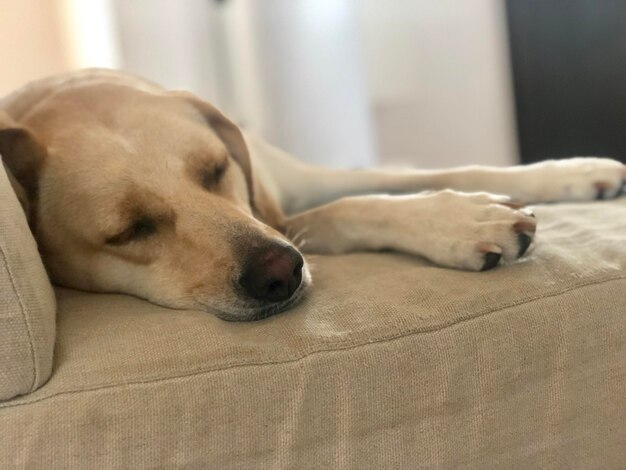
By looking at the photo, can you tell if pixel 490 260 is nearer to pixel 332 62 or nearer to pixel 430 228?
pixel 430 228

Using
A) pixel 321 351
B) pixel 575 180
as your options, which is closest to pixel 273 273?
pixel 321 351

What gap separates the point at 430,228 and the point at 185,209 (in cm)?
47

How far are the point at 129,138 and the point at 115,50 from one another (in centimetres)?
251

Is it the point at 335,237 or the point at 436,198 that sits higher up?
the point at 436,198

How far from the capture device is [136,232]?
1.29m

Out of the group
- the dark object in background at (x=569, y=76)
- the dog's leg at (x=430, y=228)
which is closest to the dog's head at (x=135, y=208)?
the dog's leg at (x=430, y=228)

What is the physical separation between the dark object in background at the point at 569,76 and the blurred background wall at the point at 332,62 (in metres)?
0.13

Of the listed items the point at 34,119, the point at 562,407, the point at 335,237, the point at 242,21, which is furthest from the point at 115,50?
the point at 562,407

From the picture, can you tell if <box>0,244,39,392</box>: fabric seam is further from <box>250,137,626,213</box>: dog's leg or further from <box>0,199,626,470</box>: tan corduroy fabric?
<box>250,137,626,213</box>: dog's leg

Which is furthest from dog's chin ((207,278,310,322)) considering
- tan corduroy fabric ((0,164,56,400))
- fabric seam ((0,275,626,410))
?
tan corduroy fabric ((0,164,56,400))

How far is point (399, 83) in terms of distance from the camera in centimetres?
374

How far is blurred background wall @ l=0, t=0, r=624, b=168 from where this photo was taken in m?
3.54

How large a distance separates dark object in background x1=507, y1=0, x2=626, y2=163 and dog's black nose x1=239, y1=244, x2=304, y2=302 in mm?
2127

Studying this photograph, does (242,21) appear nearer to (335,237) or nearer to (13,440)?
(335,237)
